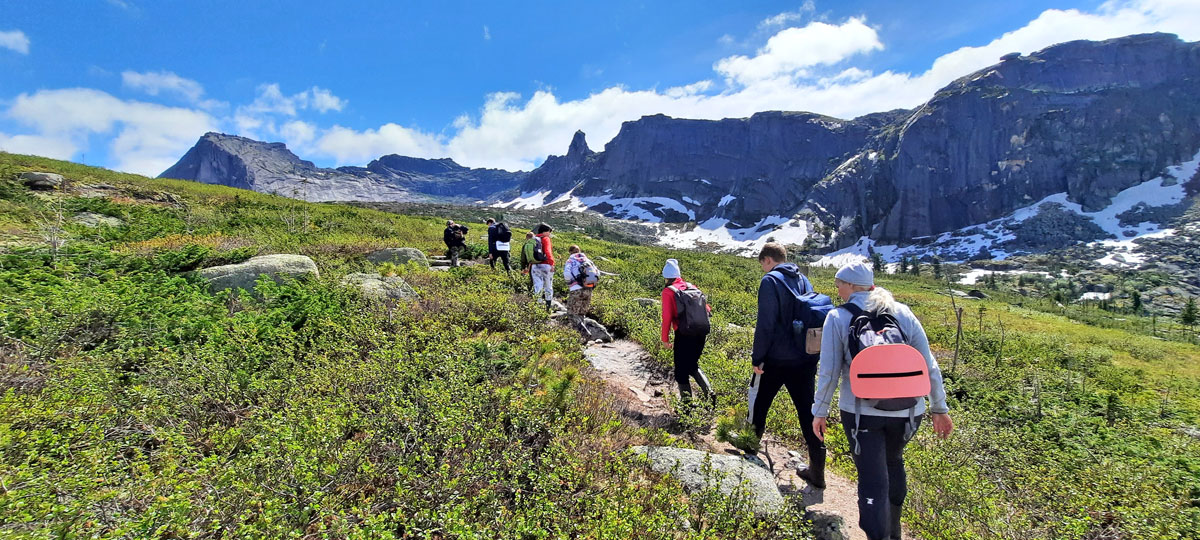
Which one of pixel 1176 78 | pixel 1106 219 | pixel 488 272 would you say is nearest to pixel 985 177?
pixel 1106 219

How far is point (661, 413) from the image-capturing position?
6.02m

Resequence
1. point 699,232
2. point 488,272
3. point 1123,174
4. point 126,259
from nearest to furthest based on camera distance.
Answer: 1. point 126,259
2. point 488,272
3. point 1123,174
4. point 699,232

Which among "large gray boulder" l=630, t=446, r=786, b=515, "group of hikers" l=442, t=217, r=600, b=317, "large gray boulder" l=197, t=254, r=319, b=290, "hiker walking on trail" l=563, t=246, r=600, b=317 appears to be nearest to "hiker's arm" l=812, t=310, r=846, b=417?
"large gray boulder" l=630, t=446, r=786, b=515

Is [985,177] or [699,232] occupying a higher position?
[985,177]

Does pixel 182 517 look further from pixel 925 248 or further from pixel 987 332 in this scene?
pixel 925 248

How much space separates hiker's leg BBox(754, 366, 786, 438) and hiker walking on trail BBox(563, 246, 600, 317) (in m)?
4.33

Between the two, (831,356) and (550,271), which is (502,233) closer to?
(550,271)

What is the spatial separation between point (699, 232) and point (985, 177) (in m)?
90.2

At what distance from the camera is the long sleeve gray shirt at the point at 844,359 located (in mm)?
3459

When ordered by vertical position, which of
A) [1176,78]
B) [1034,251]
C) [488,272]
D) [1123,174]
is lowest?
[1034,251]

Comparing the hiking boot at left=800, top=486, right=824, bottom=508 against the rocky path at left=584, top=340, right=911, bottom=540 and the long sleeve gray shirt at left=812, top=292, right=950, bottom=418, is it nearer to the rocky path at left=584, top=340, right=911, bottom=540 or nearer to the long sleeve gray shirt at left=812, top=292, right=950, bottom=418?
the rocky path at left=584, top=340, right=911, bottom=540

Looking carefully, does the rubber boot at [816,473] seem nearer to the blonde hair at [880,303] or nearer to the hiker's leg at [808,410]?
the hiker's leg at [808,410]

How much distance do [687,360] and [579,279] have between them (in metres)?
3.29

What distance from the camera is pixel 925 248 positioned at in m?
133
